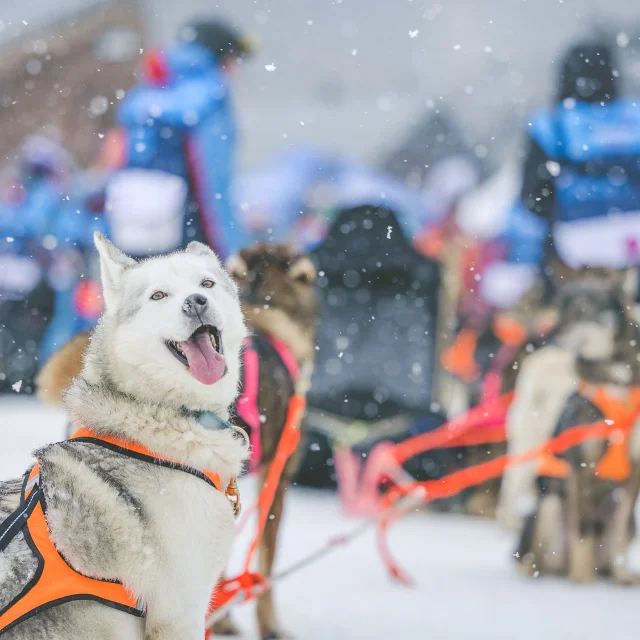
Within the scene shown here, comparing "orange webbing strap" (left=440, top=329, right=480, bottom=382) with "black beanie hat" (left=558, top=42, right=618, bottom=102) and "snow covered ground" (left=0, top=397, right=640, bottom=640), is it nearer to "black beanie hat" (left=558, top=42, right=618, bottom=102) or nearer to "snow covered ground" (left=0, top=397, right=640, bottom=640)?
"snow covered ground" (left=0, top=397, right=640, bottom=640)

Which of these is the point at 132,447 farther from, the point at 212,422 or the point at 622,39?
the point at 622,39

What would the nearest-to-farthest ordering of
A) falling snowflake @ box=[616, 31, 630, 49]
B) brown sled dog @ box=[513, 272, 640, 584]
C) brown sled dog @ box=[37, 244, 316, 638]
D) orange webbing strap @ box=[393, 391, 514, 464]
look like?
brown sled dog @ box=[37, 244, 316, 638] → brown sled dog @ box=[513, 272, 640, 584] → orange webbing strap @ box=[393, 391, 514, 464] → falling snowflake @ box=[616, 31, 630, 49]

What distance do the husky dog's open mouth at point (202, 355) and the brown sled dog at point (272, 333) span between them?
3.06 feet

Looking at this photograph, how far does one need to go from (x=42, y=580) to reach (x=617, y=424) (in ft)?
10.3

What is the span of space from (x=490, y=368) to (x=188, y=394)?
4.71m

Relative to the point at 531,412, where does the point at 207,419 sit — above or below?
below

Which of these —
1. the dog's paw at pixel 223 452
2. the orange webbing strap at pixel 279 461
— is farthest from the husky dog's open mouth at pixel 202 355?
the orange webbing strap at pixel 279 461

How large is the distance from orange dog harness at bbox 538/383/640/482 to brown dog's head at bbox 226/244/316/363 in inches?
62.4

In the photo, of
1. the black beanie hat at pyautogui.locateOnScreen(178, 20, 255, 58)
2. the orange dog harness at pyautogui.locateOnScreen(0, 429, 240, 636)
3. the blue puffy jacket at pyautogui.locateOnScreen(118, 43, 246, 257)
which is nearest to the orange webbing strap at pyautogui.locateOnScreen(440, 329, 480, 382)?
the blue puffy jacket at pyautogui.locateOnScreen(118, 43, 246, 257)

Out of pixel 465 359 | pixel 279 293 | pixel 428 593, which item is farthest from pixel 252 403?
pixel 465 359

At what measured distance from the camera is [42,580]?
4.53 feet

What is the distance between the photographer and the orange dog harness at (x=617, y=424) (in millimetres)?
3783

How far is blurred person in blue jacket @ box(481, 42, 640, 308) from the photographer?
475 centimetres

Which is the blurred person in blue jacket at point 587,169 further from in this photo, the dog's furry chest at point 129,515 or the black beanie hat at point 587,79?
the dog's furry chest at point 129,515
